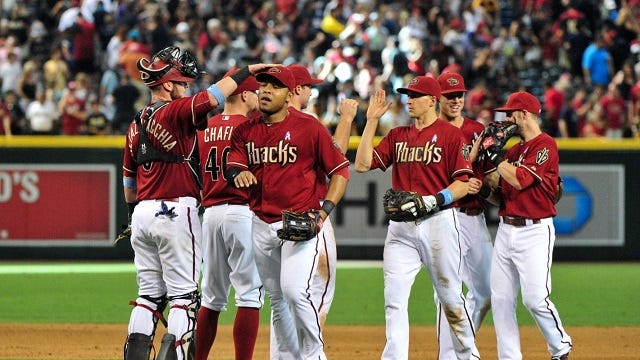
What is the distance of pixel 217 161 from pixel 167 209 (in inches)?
38.2

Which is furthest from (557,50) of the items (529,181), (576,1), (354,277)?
(529,181)

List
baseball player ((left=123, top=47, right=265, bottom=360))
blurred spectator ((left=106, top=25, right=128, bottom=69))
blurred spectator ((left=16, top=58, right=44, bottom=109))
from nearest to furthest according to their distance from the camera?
baseball player ((left=123, top=47, right=265, bottom=360)), blurred spectator ((left=16, top=58, right=44, bottom=109)), blurred spectator ((left=106, top=25, right=128, bottom=69))

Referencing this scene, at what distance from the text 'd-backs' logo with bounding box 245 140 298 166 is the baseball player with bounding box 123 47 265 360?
1.38 ft

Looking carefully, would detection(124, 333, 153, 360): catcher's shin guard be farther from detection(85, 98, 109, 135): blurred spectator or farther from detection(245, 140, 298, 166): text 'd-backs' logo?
detection(85, 98, 109, 135): blurred spectator

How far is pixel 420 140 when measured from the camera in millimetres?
8820

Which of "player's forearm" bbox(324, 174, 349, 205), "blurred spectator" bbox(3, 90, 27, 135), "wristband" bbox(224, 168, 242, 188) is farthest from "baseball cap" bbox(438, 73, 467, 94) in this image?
"blurred spectator" bbox(3, 90, 27, 135)

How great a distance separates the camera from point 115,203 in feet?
58.7

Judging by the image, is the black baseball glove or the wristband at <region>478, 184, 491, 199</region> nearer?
the black baseball glove

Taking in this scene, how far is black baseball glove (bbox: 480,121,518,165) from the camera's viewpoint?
349 inches

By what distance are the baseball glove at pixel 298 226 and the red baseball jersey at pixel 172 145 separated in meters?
0.90

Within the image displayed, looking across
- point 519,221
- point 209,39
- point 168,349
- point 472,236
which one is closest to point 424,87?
point 519,221

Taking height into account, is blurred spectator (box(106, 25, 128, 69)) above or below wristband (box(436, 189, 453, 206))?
above

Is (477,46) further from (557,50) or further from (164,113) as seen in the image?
(164,113)

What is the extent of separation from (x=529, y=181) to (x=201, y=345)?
9.10ft
